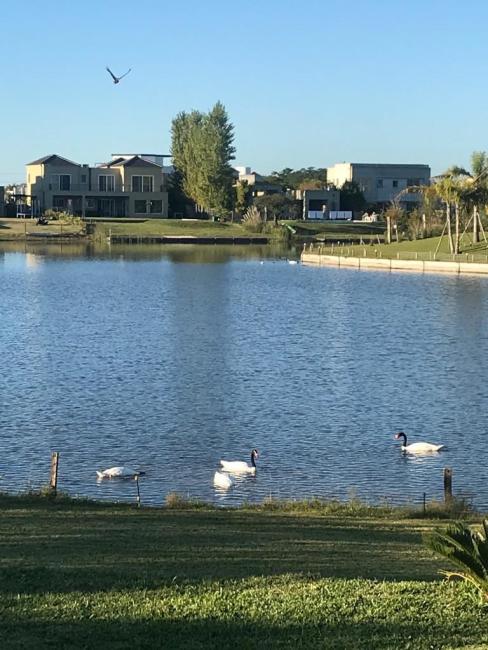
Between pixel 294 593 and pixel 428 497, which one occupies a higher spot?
pixel 294 593

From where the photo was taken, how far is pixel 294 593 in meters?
10.2

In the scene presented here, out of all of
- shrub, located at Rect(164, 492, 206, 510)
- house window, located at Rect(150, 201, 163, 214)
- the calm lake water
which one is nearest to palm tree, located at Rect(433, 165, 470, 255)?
the calm lake water

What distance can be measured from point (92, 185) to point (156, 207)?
31.8 feet

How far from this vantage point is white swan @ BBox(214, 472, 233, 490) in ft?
76.0

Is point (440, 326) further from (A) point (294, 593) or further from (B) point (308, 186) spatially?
(B) point (308, 186)

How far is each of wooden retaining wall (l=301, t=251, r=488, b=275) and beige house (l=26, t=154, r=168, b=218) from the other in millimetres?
52974

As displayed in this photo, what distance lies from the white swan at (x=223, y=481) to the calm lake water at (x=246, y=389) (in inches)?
8.1

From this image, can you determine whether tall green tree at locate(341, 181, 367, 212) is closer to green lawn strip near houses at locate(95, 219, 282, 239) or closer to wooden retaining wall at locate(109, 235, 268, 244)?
green lawn strip near houses at locate(95, 219, 282, 239)

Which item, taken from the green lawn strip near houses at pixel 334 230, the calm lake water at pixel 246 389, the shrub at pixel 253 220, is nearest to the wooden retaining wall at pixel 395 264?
the calm lake water at pixel 246 389

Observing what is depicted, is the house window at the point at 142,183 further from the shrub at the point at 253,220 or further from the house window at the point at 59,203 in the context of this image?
the shrub at the point at 253,220

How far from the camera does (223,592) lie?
1022 cm

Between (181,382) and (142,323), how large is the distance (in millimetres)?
20549

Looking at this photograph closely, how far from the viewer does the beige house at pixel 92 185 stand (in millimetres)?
159250

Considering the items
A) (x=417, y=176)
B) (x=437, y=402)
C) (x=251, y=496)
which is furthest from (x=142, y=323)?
(x=417, y=176)
